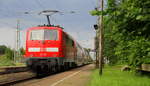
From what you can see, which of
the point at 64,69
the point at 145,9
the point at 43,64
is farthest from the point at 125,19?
the point at 64,69

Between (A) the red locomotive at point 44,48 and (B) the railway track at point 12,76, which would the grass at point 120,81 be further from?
(B) the railway track at point 12,76

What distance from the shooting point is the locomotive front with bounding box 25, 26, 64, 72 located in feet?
69.5

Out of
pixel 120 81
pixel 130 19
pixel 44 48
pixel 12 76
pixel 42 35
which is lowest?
pixel 12 76

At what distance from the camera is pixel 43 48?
2159cm

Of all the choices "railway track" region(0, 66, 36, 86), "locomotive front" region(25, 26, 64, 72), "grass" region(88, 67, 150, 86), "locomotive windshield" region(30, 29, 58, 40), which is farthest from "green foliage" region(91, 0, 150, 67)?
"locomotive windshield" region(30, 29, 58, 40)

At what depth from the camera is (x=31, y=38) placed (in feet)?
72.1

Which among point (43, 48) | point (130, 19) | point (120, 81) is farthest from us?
point (43, 48)

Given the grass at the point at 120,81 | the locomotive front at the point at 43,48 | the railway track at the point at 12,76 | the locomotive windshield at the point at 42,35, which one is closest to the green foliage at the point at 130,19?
the grass at the point at 120,81

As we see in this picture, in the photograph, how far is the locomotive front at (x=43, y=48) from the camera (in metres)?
21.2

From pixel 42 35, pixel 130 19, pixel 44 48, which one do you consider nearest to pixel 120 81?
pixel 130 19

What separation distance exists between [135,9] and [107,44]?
41369 mm

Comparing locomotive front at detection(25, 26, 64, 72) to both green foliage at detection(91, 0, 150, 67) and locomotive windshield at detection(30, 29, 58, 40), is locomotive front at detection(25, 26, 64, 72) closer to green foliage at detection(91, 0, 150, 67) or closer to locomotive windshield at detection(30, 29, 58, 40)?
locomotive windshield at detection(30, 29, 58, 40)

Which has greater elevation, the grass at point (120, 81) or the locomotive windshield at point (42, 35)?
the locomotive windshield at point (42, 35)

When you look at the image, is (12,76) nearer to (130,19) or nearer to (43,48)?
(43,48)
